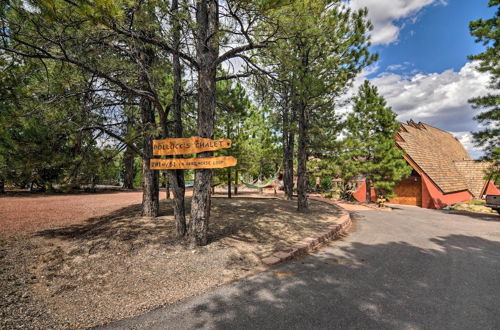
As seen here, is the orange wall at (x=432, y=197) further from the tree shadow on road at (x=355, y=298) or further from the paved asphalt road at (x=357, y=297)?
the tree shadow on road at (x=355, y=298)

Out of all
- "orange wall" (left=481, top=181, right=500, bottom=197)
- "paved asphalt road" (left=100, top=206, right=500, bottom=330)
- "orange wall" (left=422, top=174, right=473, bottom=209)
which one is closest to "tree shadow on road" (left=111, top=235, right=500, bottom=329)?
"paved asphalt road" (left=100, top=206, right=500, bottom=330)

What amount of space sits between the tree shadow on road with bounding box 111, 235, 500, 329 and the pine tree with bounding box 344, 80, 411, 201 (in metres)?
9.62

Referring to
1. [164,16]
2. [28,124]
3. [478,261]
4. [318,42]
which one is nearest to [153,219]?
[28,124]

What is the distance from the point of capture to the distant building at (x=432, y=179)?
1467cm

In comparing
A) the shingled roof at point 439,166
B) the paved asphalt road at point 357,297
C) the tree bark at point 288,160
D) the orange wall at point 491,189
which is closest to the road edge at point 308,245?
the paved asphalt road at point 357,297

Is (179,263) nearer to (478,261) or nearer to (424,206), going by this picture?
(478,261)

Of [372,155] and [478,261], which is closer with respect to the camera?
[478,261]

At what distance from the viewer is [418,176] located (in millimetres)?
15461

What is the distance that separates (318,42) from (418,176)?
43.4 feet

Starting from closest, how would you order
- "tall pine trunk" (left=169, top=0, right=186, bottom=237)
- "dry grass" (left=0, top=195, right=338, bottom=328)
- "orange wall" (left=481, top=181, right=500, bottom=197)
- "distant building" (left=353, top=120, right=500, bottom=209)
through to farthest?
"dry grass" (left=0, top=195, right=338, bottom=328) < "tall pine trunk" (left=169, top=0, right=186, bottom=237) < "distant building" (left=353, top=120, right=500, bottom=209) < "orange wall" (left=481, top=181, right=500, bottom=197)

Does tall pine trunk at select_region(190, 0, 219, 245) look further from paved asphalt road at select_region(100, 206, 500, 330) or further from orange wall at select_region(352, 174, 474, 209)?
orange wall at select_region(352, 174, 474, 209)

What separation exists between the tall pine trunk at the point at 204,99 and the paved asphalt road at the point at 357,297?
1731mm

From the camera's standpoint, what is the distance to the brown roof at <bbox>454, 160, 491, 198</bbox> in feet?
60.8

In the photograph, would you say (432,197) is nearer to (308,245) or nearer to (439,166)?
(439,166)
